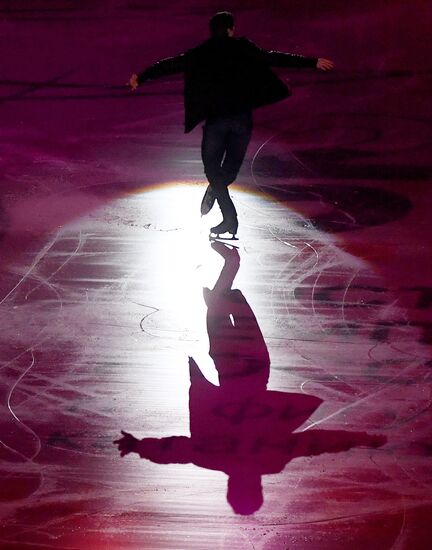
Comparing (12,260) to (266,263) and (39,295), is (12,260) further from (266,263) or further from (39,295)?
(266,263)

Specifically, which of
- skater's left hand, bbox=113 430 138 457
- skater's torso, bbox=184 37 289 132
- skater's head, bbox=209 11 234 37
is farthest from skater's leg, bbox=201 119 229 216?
skater's left hand, bbox=113 430 138 457

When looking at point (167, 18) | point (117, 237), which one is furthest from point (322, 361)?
point (167, 18)

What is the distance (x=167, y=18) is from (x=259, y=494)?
23.3 feet

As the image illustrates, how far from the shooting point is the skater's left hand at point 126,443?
390 centimetres

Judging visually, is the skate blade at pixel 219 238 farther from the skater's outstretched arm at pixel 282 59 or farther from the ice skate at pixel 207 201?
the skater's outstretched arm at pixel 282 59

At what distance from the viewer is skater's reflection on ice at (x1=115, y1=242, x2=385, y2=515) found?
378cm

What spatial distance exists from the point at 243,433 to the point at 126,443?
479 mm

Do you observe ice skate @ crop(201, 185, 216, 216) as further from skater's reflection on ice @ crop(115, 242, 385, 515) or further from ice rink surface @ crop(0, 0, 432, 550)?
skater's reflection on ice @ crop(115, 242, 385, 515)

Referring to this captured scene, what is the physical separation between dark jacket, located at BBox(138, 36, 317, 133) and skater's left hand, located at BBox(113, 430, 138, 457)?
2.16m

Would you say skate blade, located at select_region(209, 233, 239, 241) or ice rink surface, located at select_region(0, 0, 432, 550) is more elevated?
ice rink surface, located at select_region(0, 0, 432, 550)

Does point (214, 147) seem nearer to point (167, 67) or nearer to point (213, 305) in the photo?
point (167, 67)

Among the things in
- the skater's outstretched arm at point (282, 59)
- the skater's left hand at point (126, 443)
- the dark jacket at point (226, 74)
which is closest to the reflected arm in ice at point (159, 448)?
the skater's left hand at point (126, 443)

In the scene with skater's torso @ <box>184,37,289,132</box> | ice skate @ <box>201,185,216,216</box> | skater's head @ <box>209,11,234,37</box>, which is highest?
skater's head @ <box>209,11,234,37</box>

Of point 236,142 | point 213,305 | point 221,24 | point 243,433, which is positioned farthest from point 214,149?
point 243,433
